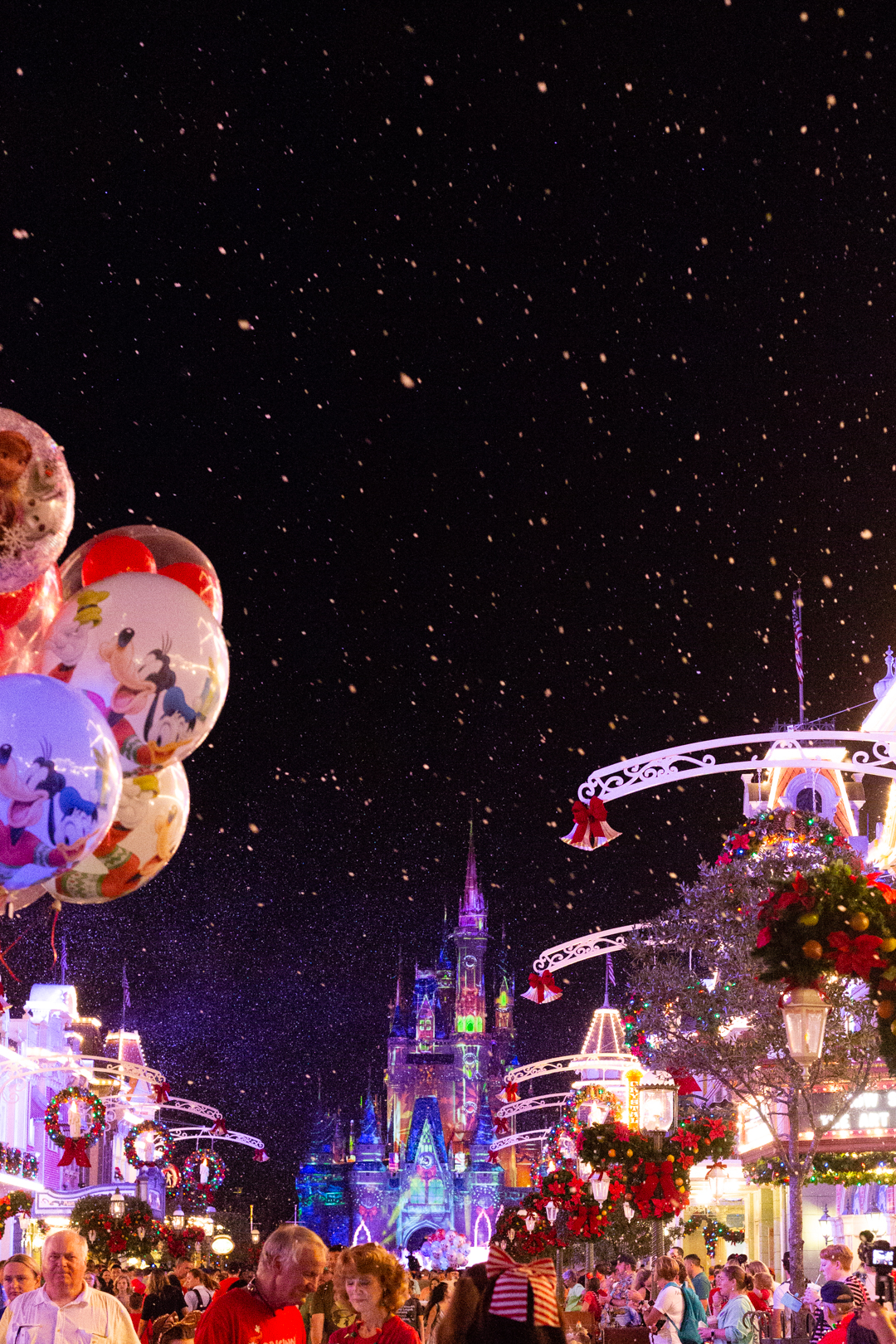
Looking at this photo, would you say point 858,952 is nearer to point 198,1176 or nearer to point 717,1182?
point 717,1182

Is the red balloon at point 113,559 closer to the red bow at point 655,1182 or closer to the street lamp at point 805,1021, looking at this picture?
the street lamp at point 805,1021

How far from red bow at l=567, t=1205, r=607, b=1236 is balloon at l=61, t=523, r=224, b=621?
18.6m

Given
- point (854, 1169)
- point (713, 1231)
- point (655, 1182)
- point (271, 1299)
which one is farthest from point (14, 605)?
point (713, 1231)

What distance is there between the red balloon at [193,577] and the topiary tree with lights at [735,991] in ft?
44.0

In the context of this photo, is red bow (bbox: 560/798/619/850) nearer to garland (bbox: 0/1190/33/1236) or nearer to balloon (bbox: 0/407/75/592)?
balloon (bbox: 0/407/75/592)

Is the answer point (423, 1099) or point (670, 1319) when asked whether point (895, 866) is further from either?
point (423, 1099)

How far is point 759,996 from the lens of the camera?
19359mm

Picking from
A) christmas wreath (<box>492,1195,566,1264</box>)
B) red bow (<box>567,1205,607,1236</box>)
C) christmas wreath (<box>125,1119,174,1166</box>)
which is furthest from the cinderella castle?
red bow (<box>567,1205,607,1236</box>)

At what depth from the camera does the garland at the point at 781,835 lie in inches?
747

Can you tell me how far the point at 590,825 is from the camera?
1282 centimetres

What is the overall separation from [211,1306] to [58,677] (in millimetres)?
2437

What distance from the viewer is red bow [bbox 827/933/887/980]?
838 cm

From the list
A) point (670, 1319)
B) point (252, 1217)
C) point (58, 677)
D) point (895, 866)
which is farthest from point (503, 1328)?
point (252, 1217)

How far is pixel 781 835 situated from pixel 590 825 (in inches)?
349
